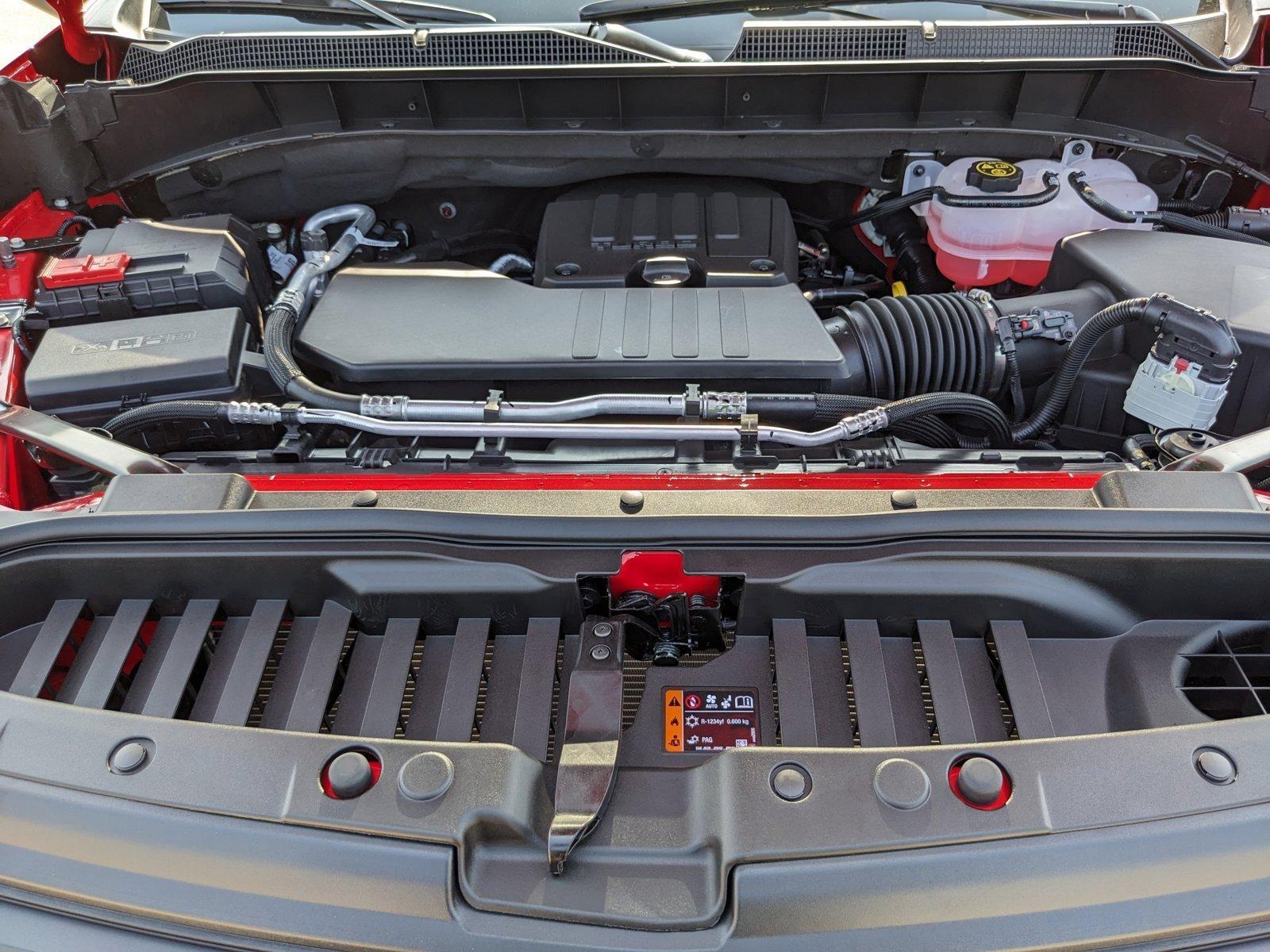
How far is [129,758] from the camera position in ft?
2.94

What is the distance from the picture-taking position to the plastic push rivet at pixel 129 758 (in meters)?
0.89

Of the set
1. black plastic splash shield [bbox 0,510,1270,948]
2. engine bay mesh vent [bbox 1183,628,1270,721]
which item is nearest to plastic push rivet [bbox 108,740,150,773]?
black plastic splash shield [bbox 0,510,1270,948]

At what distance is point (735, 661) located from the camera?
3.60ft

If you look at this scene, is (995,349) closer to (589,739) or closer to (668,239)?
(668,239)

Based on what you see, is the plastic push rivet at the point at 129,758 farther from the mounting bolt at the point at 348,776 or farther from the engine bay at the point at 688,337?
the engine bay at the point at 688,337

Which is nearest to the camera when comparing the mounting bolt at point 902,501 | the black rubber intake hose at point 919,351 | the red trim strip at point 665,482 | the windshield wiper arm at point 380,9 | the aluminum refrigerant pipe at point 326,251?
the mounting bolt at point 902,501

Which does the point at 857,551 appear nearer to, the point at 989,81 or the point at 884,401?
the point at 884,401

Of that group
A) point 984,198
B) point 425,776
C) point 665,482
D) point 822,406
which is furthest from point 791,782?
point 984,198

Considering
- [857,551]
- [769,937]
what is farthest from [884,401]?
[769,937]

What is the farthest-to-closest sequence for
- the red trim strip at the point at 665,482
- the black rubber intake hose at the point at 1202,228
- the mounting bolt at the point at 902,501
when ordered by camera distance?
the black rubber intake hose at the point at 1202,228 → the red trim strip at the point at 665,482 → the mounting bolt at the point at 902,501

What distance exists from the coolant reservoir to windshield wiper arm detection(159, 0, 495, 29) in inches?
43.6

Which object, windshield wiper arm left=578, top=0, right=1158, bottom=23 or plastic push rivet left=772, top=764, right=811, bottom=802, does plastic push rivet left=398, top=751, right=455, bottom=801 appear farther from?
windshield wiper arm left=578, top=0, right=1158, bottom=23

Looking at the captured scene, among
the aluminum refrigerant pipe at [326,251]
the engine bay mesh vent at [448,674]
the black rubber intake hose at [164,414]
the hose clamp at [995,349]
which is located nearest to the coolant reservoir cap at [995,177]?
the hose clamp at [995,349]

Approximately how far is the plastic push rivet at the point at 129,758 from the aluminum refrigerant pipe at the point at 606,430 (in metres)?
0.68
